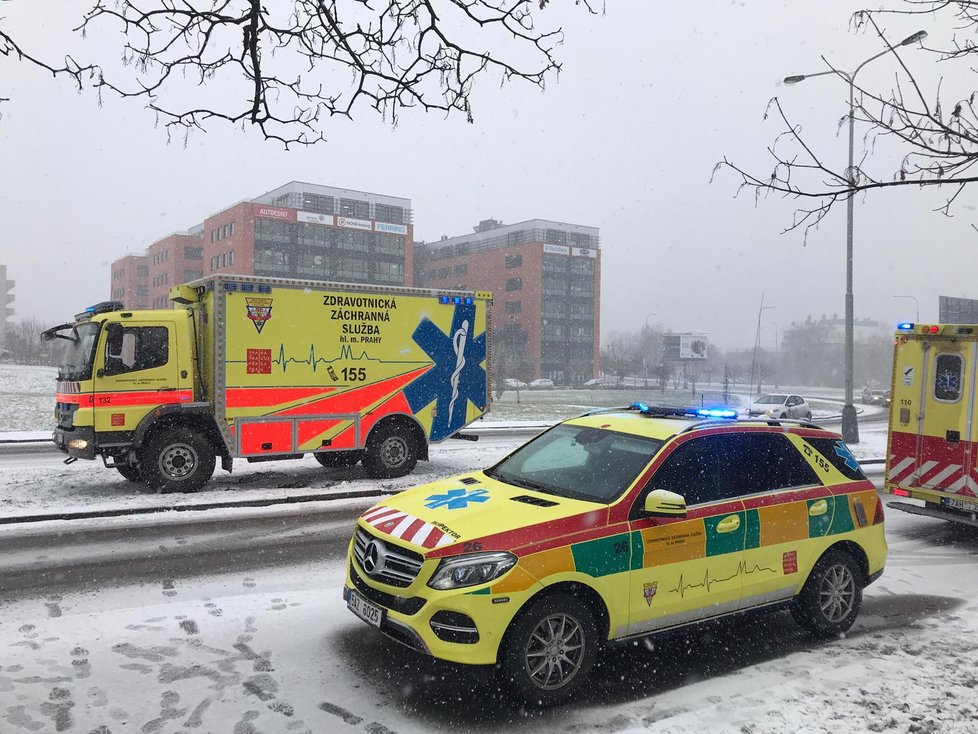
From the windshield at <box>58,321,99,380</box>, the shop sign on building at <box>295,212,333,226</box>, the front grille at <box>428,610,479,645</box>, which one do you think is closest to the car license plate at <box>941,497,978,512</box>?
the front grille at <box>428,610,479,645</box>

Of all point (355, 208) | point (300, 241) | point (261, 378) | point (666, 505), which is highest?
point (355, 208)

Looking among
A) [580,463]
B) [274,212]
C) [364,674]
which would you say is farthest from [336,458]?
[274,212]

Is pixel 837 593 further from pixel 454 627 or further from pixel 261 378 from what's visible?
pixel 261 378

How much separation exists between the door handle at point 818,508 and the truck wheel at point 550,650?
215 centimetres

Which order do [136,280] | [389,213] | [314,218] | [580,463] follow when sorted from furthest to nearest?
[136,280], [389,213], [314,218], [580,463]

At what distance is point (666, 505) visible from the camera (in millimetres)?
4809

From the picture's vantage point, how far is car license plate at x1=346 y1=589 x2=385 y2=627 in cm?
466

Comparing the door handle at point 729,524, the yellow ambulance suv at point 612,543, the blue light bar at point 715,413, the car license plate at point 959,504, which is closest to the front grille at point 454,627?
the yellow ambulance suv at point 612,543

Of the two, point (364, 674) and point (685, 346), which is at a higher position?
point (685, 346)

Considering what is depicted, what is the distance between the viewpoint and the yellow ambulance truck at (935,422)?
981 cm

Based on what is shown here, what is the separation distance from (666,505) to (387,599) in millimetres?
1870

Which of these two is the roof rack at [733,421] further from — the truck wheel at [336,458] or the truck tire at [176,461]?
the truck wheel at [336,458]

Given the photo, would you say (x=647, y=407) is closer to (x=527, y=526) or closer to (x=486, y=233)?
(x=527, y=526)

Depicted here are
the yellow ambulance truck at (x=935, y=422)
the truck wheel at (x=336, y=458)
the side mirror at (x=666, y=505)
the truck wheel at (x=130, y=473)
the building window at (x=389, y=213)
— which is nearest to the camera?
the side mirror at (x=666, y=505)
